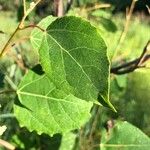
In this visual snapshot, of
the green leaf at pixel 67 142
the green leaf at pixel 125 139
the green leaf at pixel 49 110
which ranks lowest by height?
the green leaf at pixel 67 142

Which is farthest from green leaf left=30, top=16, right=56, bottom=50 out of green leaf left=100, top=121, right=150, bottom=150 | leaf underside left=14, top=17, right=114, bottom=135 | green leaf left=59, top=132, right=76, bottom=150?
green leaf left=59, top=132, right=76, bottom=150

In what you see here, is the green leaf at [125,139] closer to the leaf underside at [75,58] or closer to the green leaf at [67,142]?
the green leaf at [67,142]

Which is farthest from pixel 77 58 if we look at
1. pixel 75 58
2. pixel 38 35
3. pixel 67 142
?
pixel 67 142

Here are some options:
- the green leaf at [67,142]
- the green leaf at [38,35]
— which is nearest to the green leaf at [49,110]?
the green leaf at [38,35]

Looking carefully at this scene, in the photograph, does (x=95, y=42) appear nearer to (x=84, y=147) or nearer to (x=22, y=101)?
(x=22, y=101)

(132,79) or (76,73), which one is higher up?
(76,73)

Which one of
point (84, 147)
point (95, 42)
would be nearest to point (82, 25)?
point (95, 42)

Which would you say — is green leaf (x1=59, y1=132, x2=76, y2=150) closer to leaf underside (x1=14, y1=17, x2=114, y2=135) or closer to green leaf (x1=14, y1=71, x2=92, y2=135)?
green leaf (x1=14, y1=71, x2=92, y2=135)
